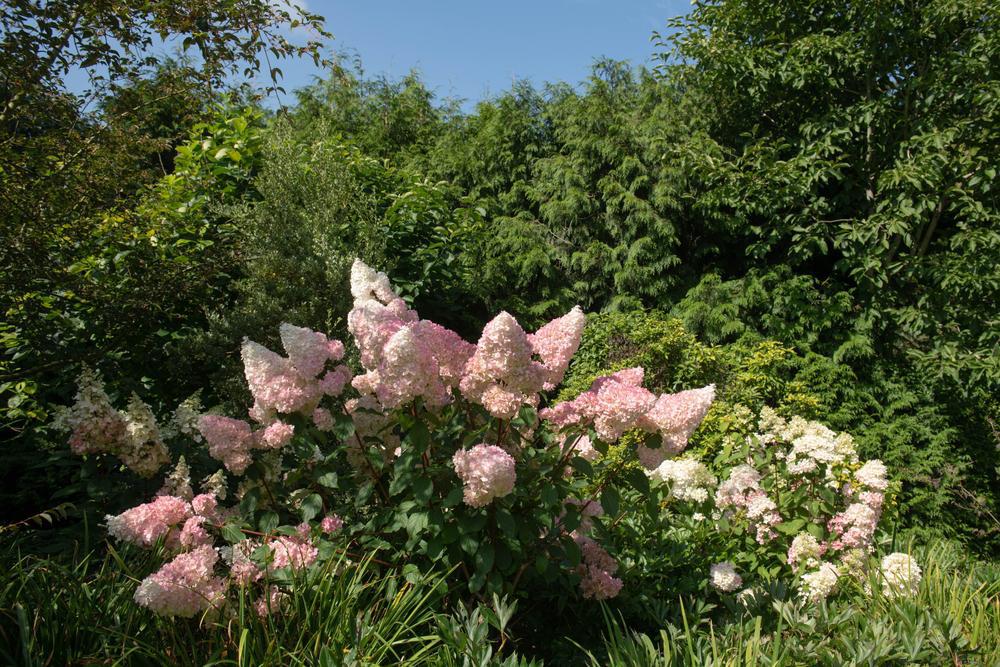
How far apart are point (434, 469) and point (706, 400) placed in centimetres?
84

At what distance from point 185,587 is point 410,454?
718mm

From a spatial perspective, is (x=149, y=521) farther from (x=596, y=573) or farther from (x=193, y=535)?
(x=596, y=573)

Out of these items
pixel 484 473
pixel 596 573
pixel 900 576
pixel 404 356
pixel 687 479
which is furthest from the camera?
pixel 687 479

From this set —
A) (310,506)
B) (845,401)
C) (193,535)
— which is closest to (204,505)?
(193,535)

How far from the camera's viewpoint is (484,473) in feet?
6.15

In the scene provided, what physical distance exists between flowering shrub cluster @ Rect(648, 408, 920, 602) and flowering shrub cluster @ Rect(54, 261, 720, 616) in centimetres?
61

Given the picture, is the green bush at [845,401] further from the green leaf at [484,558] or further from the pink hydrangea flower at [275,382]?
the pink hydrangea flower at [275,382]

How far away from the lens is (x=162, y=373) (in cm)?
410

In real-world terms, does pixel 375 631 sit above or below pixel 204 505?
below

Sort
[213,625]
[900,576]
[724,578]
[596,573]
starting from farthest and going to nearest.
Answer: [900,576] → [724,578] → [596,573] → [213,625]

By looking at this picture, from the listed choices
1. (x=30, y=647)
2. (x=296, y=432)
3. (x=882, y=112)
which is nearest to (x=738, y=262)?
(x=882, y=112)

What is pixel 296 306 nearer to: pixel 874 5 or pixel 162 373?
pixel 162 373

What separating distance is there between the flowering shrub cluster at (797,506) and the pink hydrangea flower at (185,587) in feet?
5.10

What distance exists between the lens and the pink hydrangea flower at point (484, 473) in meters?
1.87
